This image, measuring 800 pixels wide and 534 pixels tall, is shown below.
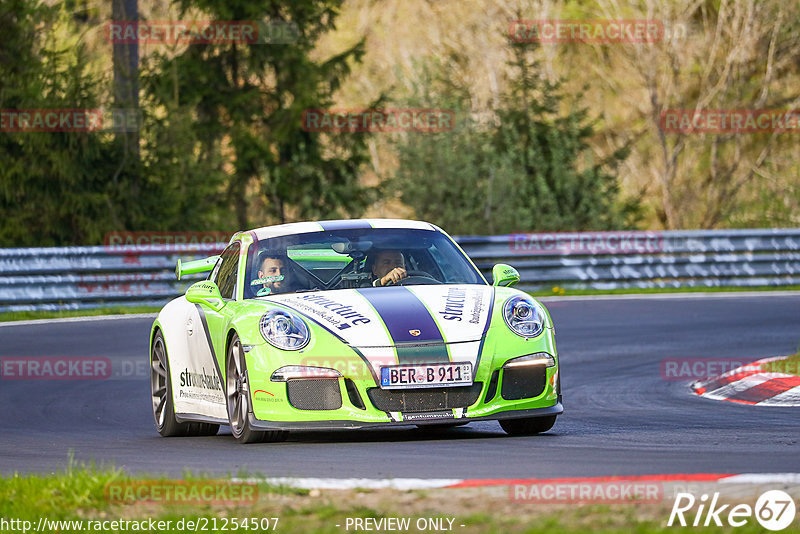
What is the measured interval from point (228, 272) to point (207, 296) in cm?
63

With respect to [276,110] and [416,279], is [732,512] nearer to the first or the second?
[416,279]

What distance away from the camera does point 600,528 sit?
5121 mm

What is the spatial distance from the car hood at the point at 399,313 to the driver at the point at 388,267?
25 cm

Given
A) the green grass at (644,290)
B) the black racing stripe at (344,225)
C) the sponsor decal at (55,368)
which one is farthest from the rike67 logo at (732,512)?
the green grass at (644,290)

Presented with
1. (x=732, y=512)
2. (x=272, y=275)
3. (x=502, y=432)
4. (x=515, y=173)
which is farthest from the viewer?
(x=515, y=173)

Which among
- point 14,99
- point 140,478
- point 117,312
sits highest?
point 14,99

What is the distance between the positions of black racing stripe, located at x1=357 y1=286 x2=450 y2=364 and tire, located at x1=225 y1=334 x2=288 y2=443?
→ 0.86m

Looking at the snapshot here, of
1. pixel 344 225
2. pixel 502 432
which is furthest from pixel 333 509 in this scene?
pixel 344 225

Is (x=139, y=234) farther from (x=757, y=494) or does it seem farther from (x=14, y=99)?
(x=757, y=494)

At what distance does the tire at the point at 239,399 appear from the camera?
862cm

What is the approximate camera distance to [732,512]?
17.3 ft

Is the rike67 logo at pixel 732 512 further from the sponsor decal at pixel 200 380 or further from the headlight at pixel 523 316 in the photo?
the sponsor decal at pixel 200 380

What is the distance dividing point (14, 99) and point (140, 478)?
19.7 m

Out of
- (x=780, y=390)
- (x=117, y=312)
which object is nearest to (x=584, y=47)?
(x=117, y=312)
